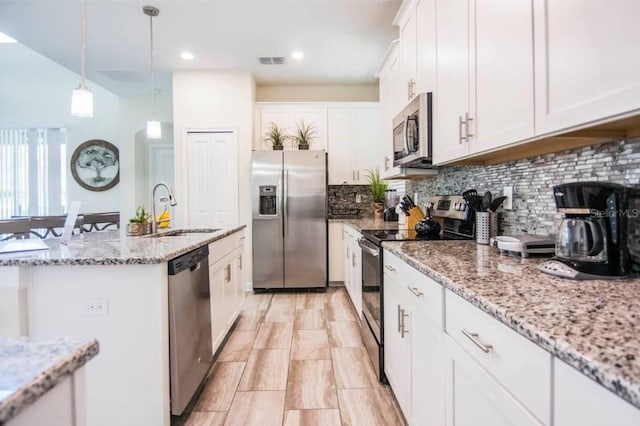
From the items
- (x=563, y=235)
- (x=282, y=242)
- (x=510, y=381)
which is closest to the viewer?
(x=510, y=381)

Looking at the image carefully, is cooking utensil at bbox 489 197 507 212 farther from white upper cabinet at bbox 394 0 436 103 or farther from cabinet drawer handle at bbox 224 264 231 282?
cabinet drawer handle at bbox 224 264 231 282

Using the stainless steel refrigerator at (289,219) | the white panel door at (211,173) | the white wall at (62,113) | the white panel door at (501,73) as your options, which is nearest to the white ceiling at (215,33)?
the white panel door at (211,173)

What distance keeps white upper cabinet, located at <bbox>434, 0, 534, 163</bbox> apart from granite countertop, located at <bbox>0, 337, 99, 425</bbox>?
4.55 feet

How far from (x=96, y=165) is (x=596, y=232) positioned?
22.0ft

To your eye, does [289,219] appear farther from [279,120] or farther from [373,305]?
[373,305]

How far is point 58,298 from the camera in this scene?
4.99 ft

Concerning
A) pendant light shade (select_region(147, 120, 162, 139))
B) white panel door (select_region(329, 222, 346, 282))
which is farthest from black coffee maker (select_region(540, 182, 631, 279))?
white panel door (select_region(329, 222, 346, 282))

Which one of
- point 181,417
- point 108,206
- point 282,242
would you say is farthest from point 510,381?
point 108,206

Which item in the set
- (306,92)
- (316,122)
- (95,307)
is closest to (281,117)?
(316,122)

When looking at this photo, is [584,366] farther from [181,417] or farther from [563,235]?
[181,417]

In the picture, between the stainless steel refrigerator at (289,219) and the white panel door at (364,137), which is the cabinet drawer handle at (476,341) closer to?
the stainless steel refrigerator at (289,219)

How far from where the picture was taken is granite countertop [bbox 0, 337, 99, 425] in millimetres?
442

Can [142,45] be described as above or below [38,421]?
above

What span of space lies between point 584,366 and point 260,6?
3.26 metres
